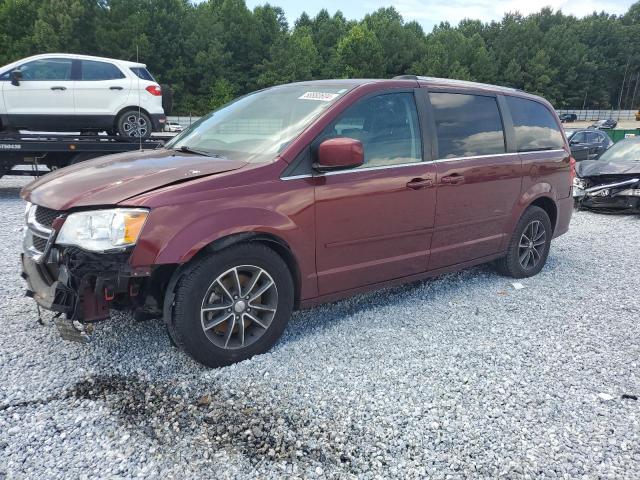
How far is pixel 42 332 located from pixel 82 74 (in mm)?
7512

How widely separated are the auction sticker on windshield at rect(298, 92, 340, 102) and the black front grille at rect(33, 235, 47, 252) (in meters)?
2.05

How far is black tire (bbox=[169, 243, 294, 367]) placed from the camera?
2.99 meters

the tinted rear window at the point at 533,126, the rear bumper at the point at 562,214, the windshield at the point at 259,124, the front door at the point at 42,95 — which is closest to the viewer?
the windshield at the point at 259,124

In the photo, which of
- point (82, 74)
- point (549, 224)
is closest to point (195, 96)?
point (82, 74)

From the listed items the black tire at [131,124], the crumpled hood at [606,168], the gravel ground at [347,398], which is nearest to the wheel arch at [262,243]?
the gravel ground at [347,398]

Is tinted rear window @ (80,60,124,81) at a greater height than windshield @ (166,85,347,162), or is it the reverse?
tinted rear window @ (80,60,124,81)

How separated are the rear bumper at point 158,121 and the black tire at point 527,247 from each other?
25.6ft

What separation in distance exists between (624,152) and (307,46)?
57.0 metres

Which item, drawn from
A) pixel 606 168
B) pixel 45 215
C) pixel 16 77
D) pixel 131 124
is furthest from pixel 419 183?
pixel 16 77

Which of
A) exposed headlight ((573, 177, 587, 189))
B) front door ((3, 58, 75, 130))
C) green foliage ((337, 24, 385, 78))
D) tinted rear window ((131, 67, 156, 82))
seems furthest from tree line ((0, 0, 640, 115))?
exposed headlight ((573, 177, 587, 189))

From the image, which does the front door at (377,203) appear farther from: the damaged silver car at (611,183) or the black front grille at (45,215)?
the damaged silver car at (611,183)

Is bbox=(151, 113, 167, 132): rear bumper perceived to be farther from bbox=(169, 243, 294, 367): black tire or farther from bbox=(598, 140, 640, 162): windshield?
bbox=(598, 140, 640, 162): windshield

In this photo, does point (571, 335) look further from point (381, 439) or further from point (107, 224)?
point (107, 224)

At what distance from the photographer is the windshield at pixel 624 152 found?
400 inches
